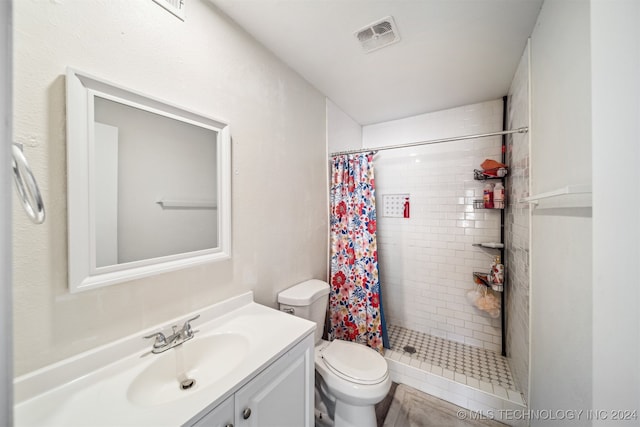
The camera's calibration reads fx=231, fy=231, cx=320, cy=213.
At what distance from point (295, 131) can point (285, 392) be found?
1.55 meters

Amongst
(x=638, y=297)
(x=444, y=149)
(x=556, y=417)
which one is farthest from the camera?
(x=444, y=149)

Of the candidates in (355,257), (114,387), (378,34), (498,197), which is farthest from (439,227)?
(114,387)

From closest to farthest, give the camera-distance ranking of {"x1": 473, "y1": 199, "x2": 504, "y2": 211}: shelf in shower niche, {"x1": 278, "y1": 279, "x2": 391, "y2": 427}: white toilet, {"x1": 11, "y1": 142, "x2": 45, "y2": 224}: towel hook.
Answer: {"x1": 11, "y1": 142, "x2": 45, "y2": 224}: towel hook → {"x1": 278, "y1": 279, "x2": 391, "y2": 427}: white toilet → {"x1": 473, "y1": 199, "x2": 504, "y2": 211}: shelf in shower niche

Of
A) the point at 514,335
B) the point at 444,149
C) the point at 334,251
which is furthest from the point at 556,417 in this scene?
the point at 444,149

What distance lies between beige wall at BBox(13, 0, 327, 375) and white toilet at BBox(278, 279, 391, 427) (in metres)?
0.20

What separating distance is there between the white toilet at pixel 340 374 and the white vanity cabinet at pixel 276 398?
0.89ft

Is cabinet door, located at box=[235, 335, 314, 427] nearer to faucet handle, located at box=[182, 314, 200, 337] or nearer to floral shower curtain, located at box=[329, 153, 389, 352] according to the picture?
faucet handle, located at box=[182, 314, 200, 337]

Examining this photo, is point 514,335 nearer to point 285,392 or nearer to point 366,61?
point 285,392

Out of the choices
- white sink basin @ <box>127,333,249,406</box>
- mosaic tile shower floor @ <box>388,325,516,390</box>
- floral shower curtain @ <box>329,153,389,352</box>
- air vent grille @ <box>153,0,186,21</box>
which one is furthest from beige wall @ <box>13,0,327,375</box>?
mosaic tile shower floor @ <box>388,325,516,390</box>

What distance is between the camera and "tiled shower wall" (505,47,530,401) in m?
1.42

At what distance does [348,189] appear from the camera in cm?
207

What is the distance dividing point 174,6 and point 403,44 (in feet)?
3.97

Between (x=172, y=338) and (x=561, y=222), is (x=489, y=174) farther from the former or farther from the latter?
(x=172, y=338)

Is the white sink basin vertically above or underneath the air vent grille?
underneath
